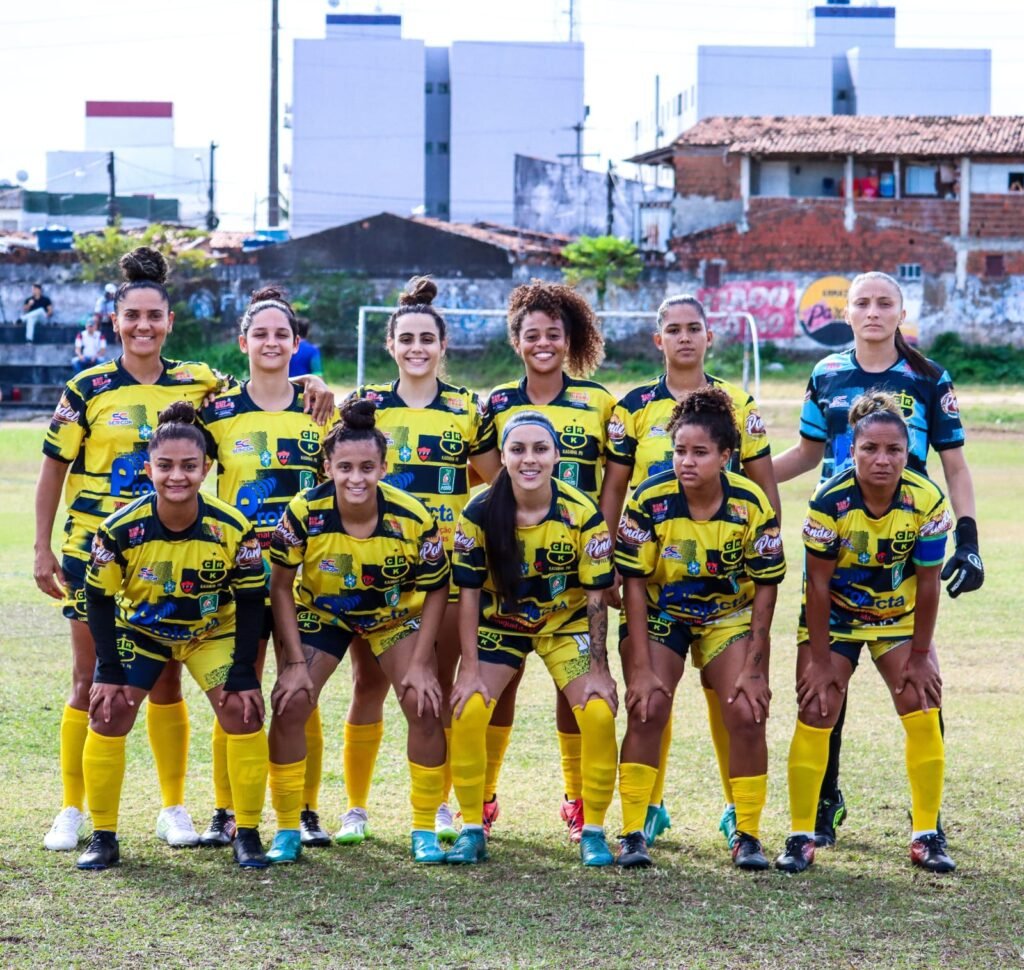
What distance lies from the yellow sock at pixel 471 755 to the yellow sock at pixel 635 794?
1.26 feet

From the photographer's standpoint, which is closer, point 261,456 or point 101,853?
point 101,853

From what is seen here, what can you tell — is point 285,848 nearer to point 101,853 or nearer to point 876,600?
point 101,853

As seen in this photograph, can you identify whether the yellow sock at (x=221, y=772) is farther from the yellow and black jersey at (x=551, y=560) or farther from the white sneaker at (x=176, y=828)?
the yellow and black jersey at (x=551, y=560)

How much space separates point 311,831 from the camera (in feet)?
17.7

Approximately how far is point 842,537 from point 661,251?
3458 cm

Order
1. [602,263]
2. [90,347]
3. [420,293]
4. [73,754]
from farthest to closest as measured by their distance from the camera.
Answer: [602,263]
[90,347]
[420,293]
[73,754]

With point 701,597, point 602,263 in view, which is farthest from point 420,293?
point 602,263

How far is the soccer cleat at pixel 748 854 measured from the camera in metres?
5.06

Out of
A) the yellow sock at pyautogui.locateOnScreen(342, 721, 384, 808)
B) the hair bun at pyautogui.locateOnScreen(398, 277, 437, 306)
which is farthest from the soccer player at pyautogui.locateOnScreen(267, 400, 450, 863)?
the hair bun at pyautogui.locateOnScreen(398, 277, 437, 306)

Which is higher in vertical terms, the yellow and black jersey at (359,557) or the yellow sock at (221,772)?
the yellow and black jersey at (359,557)

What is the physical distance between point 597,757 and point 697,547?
0.80m

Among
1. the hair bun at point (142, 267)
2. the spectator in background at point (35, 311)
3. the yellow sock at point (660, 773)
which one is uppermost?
the spectator in background at point (35, 311)

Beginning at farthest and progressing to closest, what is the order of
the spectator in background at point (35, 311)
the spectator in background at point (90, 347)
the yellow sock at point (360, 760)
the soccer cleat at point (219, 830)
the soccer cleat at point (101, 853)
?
the spectator in background at point (35, 311) → the spectator in background at point (90, 347) → the yellow sock at point (360, 760) → the soccer cleat at point (219, 830) → the soccer cleat at point (101, 853)

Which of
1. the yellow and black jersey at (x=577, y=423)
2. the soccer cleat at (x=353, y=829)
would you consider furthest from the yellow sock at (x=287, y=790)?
the yellow and black jersey at (x=577, y=423)
